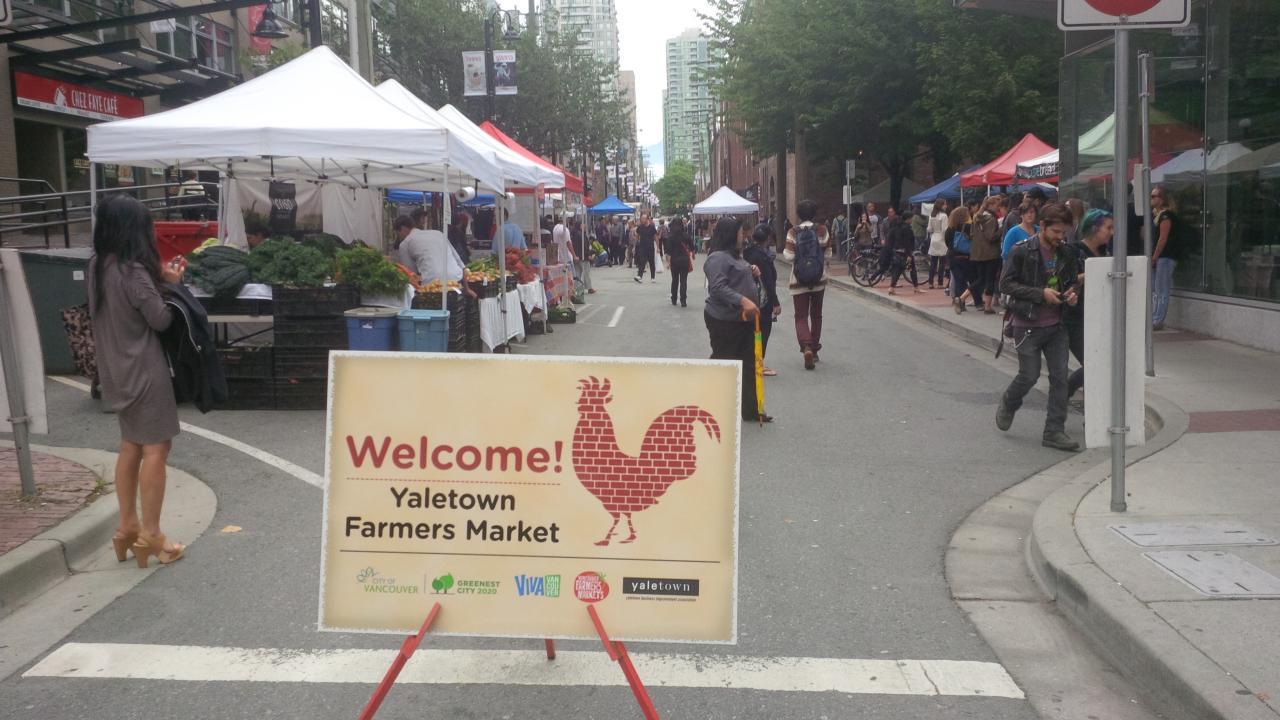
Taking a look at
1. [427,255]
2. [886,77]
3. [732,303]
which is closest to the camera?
[732,303]

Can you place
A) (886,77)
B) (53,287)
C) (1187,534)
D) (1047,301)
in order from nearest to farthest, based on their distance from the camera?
(1187,534) < (1047,301) < (53,287) < (886,77)

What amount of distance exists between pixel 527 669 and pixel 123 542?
261 centimetres

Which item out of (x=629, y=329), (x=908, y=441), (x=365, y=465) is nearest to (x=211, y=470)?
(x=365, y=465)

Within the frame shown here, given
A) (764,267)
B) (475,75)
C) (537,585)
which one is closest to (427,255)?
(764,267)

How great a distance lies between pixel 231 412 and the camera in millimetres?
10086

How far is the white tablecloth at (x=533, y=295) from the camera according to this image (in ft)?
51.3

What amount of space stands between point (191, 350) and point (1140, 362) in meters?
5.12

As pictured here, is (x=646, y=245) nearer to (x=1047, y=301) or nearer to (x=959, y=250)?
(x=959, y=250)

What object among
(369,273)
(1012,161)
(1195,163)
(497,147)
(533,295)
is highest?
(1012,161)

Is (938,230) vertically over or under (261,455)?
over

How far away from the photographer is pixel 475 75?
30219mm

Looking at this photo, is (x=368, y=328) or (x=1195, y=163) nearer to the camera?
(x=368, y=328)

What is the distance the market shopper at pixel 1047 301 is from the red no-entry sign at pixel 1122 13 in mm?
2178

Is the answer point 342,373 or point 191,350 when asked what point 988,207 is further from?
point 342,373
